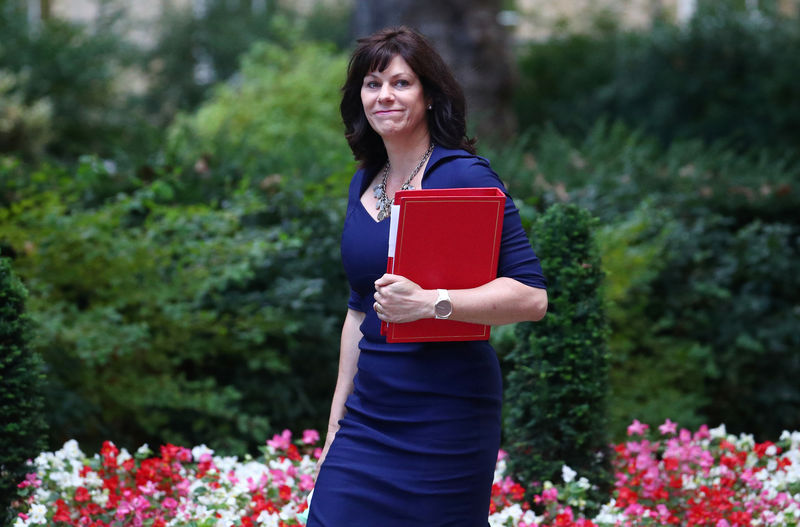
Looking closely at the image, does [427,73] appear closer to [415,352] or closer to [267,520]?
[415,352]

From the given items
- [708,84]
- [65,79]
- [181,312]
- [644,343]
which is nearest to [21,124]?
[65,79]

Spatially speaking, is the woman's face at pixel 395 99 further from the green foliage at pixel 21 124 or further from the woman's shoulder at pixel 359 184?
the green foliage at pixel 21 124

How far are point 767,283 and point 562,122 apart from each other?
6859mm

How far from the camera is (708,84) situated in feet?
35.5

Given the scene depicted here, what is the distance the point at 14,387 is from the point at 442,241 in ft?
5.87

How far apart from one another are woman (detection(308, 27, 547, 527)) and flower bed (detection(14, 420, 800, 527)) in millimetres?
977

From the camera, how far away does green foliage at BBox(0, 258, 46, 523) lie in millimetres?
3268

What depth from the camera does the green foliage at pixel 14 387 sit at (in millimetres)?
3268

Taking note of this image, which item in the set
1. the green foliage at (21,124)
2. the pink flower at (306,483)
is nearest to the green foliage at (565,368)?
the pink flower at (306,483)

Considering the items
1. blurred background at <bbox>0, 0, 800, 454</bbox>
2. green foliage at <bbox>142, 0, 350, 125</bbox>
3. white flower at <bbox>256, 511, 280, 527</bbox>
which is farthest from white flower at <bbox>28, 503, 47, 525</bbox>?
green foliage at <bbox>142, 0, 350, 125</bbox>

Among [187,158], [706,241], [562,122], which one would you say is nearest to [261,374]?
[187,158]

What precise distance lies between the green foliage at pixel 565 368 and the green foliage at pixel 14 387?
1.86 m

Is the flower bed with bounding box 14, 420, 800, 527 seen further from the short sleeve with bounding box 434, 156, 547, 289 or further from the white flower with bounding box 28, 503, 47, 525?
Answer: the short sleeve with bounding box 434, 156, 547, 289

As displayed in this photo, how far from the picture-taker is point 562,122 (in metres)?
12.5
